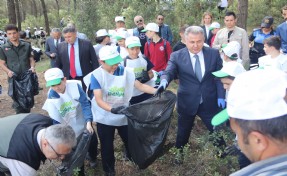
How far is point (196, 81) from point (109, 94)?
95 cm

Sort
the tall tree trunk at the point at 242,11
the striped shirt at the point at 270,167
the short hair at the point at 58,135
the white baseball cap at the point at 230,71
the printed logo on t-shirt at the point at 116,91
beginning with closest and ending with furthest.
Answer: the striped shirt at the point at 270,167 < the short hair at the point at 58,135 < the white baseball cap at the point at 230,71 < the printed logo on t-shirt at the point at 116,91 < the tall tree trunk at the point at 242,11

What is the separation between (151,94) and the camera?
155 inches

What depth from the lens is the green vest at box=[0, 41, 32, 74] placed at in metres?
4.99

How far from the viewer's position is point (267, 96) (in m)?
1.06

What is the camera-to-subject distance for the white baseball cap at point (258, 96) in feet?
3.47

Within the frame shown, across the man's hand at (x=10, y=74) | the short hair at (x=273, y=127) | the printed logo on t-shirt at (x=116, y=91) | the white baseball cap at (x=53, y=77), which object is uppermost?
the short hair at (x=273, y=127)

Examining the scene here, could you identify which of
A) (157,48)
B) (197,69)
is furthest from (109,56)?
(157,48)

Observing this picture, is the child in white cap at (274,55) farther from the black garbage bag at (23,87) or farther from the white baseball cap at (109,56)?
the black garbage bag at (23,87)

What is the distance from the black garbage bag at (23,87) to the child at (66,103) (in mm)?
1955

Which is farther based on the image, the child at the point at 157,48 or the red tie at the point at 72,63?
the child at the point at 157,48

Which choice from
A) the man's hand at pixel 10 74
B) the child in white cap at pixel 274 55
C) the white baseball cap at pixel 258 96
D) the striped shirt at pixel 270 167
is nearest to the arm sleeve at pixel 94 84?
the white baseball cap at pixel 258 96

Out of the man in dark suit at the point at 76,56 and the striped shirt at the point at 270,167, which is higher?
the striped shirt at the point at 270,167

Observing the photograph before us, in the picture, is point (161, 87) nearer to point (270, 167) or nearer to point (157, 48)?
point (157, 48)

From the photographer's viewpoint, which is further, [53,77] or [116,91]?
[116,91]
